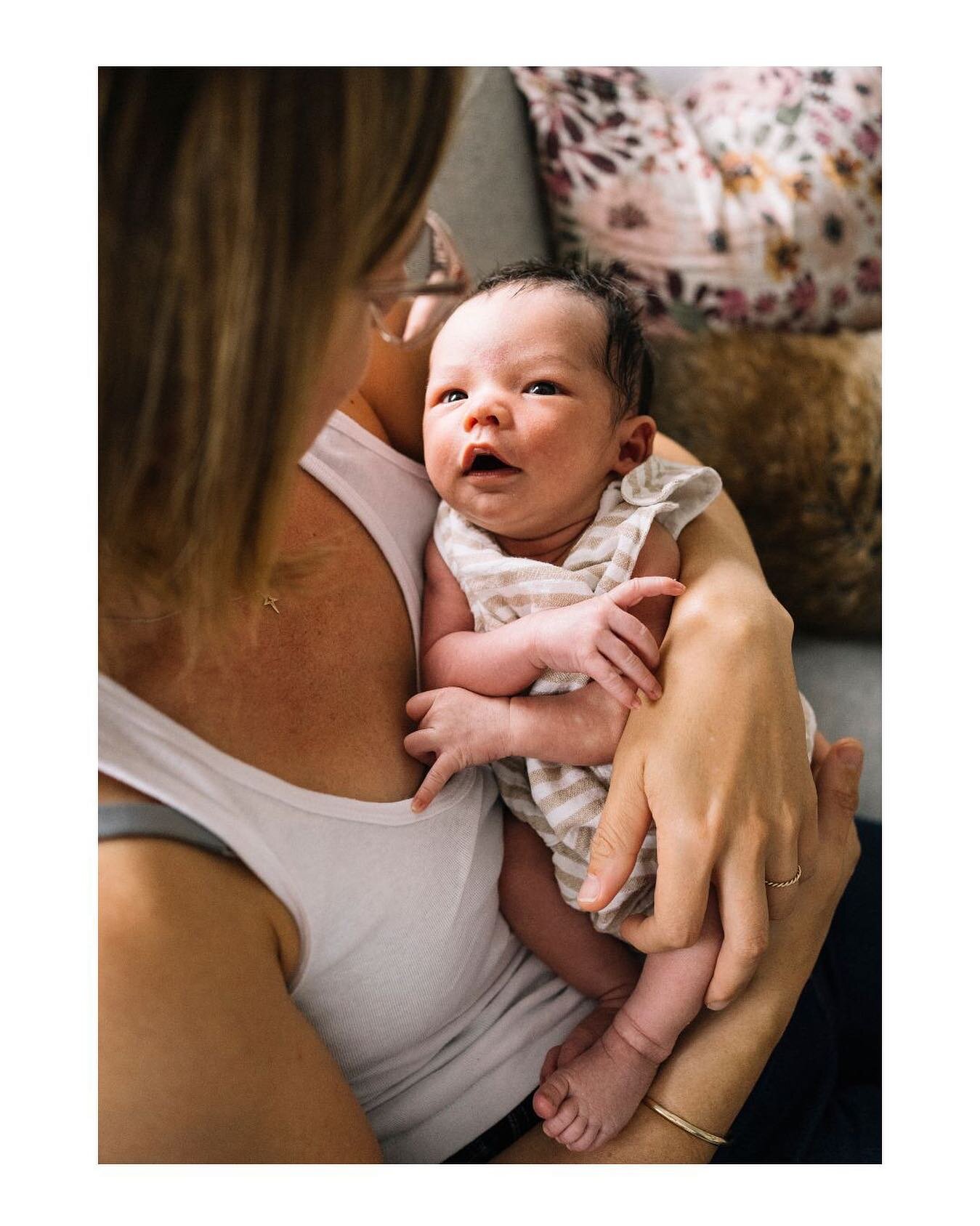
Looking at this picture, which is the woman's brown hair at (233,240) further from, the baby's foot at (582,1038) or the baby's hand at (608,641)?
the baby's foot at (582,1038)

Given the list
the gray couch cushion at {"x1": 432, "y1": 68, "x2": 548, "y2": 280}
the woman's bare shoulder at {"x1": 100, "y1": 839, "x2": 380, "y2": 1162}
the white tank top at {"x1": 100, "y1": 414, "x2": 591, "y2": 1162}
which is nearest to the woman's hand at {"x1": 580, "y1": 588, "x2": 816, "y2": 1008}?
the white tank top at {"x1": 100, "y1": 414, "x2": 591, "y2": 1162}

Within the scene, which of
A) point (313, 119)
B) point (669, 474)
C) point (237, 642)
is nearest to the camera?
point (313, 119)

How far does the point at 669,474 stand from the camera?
0.81 metres

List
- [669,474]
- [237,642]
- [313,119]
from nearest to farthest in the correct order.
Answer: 1. [313,119]
2. [237,642]
3. [669,474]

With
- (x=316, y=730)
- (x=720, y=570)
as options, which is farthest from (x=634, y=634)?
(x=316, y=730)

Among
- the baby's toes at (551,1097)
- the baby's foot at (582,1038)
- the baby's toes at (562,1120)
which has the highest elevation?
the baby's foot at (582,1038)

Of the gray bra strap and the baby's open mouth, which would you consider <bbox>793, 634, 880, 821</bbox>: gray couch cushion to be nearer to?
the baby's open mouth

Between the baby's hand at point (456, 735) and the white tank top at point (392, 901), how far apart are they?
2cm

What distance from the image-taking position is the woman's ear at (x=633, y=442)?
77 centimetres

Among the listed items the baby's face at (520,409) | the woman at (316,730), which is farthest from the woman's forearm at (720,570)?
the baby's face at (520,409)

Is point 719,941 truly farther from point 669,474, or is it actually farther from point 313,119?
point 313,119

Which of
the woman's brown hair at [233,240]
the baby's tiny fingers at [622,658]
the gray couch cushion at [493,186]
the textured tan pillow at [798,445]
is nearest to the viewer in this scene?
the woman's brown hair at [233,240]
